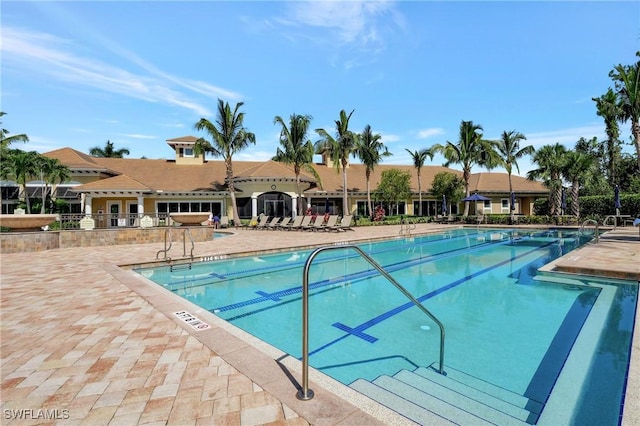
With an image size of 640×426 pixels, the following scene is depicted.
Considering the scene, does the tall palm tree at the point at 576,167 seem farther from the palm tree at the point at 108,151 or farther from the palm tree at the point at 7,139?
the palm tree at the point at 108,151

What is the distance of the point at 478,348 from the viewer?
4.81 meters

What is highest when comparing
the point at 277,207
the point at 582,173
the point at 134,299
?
the point at 582,173

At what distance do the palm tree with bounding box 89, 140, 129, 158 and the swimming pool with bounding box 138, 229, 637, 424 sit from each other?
49846 mm

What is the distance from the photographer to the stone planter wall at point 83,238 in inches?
509

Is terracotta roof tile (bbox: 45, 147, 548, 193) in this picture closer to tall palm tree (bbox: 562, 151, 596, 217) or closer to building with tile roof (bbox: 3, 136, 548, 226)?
building with tile roof (bbox: 3, 136, 548, 226)

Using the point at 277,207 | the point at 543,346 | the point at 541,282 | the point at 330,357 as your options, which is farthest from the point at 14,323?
the point at 277,207

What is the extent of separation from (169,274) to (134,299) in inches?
153

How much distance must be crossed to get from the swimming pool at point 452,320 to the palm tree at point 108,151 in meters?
49.8

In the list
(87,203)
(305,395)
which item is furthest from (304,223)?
(305,395)

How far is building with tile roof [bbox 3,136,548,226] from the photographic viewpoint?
2512 centimetres

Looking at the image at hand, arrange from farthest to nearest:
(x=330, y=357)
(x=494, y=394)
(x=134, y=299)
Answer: (x=134, y=299) → (x=330, y=357) → (x=494, y=394)

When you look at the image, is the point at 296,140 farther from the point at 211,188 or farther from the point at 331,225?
the point at 211,188

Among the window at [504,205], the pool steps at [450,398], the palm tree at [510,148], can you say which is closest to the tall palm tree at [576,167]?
the palm tree at [510,148]

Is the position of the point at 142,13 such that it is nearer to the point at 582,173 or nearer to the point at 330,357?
the point at 330,357
